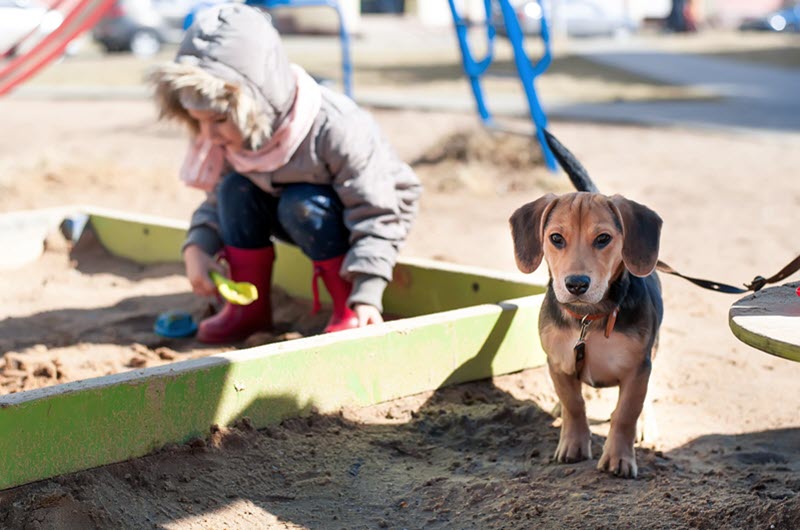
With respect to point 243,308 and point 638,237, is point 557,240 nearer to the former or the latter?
point 638,237

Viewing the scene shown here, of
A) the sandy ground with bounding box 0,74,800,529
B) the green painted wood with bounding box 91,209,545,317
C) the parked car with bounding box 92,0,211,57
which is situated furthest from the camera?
the parked car with bounding box 92,0,211,57

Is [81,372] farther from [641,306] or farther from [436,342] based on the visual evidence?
[641,306]

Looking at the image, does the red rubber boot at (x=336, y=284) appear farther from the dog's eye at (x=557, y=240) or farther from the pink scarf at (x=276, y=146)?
the dog's eye at (x=557, y=240)

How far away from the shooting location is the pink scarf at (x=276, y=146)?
3822 mm

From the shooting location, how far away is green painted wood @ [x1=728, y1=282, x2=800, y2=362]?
2.27 meters

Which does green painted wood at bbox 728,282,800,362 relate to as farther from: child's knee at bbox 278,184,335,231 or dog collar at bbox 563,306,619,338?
child's knee at bbox 278,184,335,231

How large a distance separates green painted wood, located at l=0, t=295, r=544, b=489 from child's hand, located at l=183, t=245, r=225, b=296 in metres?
0.91

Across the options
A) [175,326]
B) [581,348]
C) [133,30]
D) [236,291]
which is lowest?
[133,30]

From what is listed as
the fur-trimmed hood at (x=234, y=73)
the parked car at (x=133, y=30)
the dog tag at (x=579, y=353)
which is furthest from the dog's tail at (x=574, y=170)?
the parked car at (x=133, y=30)

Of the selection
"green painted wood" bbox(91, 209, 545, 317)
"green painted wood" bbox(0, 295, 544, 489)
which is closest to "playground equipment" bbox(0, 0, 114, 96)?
"green painted wood" bbox(91, 209, 545, 317)

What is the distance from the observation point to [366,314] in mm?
3828

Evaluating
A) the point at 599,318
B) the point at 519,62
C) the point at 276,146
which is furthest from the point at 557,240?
the point at 519,62

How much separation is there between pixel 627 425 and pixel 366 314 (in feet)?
3.84

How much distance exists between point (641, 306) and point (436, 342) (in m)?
0.81
